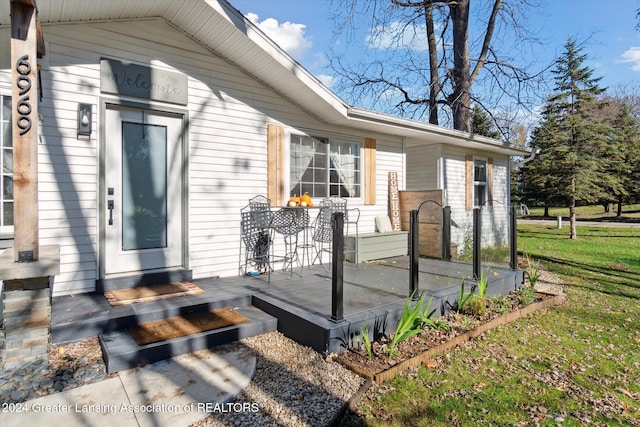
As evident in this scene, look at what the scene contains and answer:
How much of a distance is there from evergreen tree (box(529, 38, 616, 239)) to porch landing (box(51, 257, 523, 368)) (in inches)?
369

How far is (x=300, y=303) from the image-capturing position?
3.74m

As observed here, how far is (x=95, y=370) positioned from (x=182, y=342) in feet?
2.02

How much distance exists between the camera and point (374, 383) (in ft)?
8.75

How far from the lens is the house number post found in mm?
2605

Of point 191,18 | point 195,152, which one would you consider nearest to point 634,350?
point 195,152

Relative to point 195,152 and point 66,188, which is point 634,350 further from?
point 66,188

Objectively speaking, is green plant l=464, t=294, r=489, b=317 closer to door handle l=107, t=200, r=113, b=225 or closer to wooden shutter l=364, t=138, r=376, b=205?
wooden shutter l=364, t=138, r=376, b=205

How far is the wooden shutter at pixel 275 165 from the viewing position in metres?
5.35

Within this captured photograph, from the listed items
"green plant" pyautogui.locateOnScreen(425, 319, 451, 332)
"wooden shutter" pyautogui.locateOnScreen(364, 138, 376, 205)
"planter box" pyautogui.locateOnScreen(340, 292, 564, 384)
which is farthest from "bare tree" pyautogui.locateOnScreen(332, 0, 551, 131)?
"green plant" pyautogui.locateOnScreen(425, 319, 451, 332)

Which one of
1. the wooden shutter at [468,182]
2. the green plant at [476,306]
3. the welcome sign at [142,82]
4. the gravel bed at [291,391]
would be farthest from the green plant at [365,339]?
the wooden shutter at [468,182]

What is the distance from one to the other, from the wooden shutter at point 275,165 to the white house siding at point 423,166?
14.4ft

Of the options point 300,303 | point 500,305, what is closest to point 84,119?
point 300,303

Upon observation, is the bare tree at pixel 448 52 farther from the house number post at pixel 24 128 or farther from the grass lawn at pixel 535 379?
the house number post at pixel 24 128

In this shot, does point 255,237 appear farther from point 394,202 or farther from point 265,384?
point 394,202
